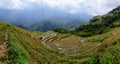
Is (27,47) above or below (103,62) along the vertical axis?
above

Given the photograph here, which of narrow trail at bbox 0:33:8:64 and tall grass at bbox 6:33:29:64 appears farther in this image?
narrow trail at bbox 0:33:8:64

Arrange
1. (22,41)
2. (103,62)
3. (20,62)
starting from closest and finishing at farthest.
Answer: (20,62)
(103,62)
(22,41)

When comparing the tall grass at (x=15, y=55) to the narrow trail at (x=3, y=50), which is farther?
the narrow trail at (x=3, y=50)

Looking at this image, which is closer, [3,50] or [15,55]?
[15,55]

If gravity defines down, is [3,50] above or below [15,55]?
above

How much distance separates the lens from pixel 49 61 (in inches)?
2213

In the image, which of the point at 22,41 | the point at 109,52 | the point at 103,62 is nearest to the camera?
the point at 103,62

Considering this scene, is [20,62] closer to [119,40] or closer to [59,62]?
[59,62]

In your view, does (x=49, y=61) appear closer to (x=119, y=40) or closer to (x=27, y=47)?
(x=27, y=47)

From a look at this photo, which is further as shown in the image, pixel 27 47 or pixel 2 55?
pixel 27 47

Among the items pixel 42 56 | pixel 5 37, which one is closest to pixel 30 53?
pixel 42 56

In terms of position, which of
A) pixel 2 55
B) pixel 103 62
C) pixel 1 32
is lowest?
pixel 103 62

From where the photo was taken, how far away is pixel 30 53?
56125 mm

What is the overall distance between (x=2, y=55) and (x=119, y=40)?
29.3 metres
